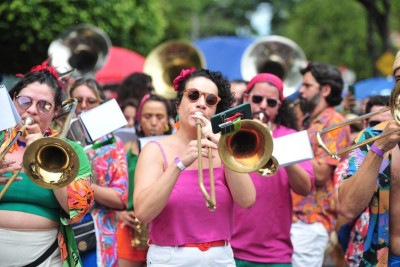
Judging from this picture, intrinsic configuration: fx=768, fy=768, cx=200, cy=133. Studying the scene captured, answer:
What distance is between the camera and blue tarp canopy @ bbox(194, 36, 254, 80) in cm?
1650

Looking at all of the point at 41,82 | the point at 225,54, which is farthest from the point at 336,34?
the point at 41,82

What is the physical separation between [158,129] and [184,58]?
2895mm

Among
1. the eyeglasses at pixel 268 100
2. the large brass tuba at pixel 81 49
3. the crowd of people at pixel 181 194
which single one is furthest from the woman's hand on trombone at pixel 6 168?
the large brass tuba at pixel 81 49

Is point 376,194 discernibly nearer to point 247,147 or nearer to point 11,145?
point 247,147

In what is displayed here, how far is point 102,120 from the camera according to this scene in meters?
5.25

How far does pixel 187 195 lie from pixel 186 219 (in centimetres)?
13

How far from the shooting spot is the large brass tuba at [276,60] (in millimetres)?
8484

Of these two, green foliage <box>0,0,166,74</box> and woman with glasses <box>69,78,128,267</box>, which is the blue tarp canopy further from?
woman with glasses <box>69,78,128,267</box>

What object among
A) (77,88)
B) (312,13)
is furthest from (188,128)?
(312,13)

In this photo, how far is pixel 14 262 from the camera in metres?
4.31

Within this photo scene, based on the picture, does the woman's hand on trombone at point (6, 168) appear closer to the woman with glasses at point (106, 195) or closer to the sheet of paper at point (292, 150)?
the woman with glasses at point (106, 195)

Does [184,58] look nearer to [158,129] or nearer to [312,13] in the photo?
[158,129]

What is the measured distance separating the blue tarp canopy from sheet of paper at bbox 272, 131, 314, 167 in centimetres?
1120

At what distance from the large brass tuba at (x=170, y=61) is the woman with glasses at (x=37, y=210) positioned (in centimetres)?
441
